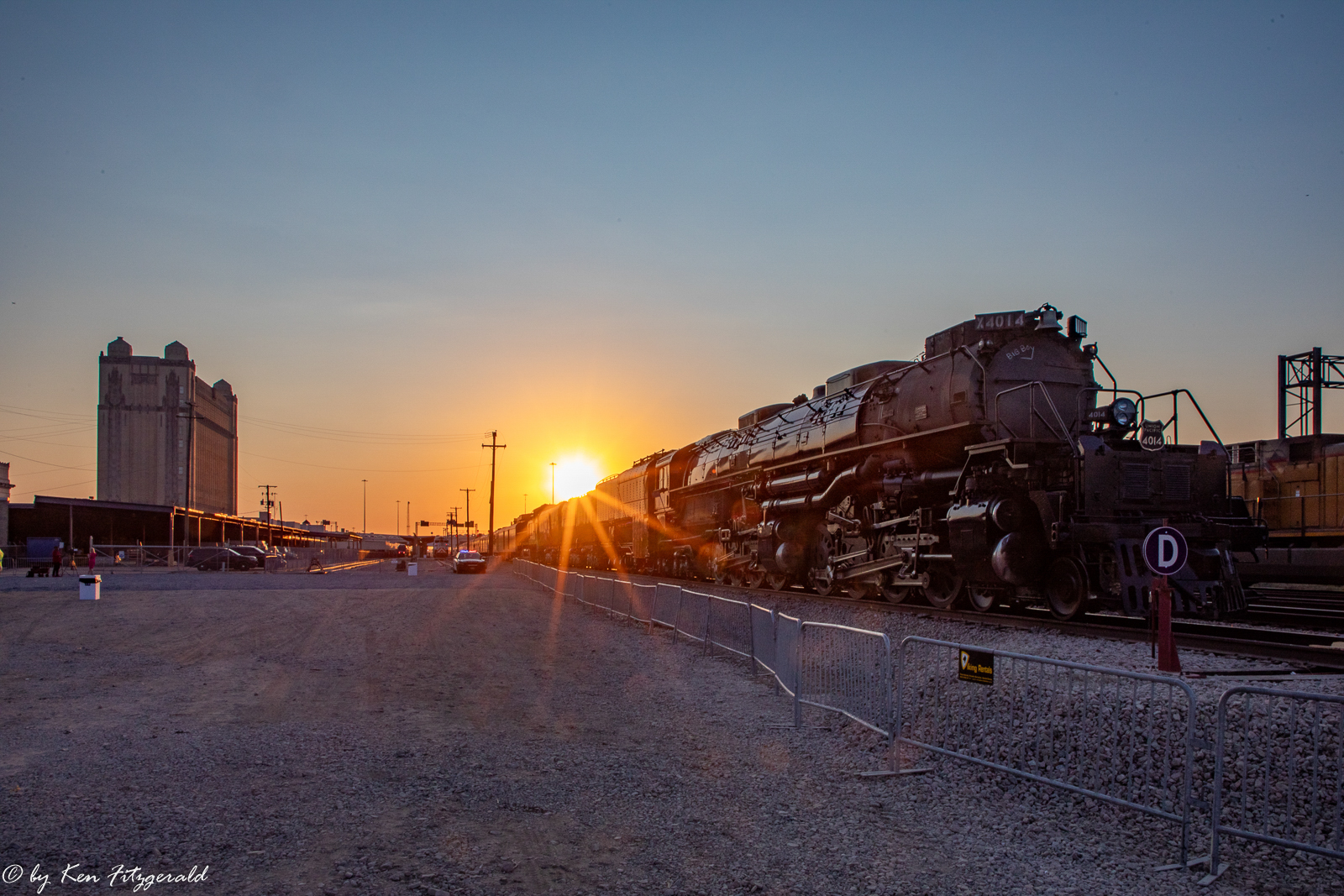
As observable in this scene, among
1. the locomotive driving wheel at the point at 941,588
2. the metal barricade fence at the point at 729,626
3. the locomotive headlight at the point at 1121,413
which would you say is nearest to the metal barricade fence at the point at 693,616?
the metal barricade fence at the point at 729,626

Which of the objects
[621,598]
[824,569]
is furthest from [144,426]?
[824,569]

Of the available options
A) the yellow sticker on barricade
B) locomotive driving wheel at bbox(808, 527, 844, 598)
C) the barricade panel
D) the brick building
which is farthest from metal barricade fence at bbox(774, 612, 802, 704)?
the brick building

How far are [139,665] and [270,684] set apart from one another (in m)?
3.07

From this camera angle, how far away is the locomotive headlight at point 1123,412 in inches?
507

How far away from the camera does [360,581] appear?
40.1 metres

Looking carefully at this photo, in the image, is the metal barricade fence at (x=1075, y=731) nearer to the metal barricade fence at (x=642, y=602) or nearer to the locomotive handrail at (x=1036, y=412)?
the locomotive handrail at (x=1036, y=412)

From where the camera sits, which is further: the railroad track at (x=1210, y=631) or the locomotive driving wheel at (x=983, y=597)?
the locomotive driving wheel at (x=983, y=597)

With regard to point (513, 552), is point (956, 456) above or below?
above

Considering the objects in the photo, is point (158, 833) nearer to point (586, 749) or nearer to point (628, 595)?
point (586, 749)

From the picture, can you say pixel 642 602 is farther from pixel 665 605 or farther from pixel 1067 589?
pixel 1067 589

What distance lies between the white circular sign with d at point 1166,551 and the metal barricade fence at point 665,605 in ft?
27.6

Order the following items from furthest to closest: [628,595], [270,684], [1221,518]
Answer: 1. [628,595]
2. [1221,518]
3. [270,684]

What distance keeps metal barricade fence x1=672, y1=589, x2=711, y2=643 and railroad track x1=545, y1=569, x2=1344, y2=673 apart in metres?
2.86

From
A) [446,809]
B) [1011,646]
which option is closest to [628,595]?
[1011,646]
